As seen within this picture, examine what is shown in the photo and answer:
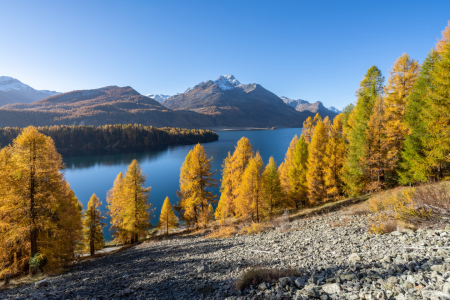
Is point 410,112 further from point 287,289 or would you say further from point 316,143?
point 287,289

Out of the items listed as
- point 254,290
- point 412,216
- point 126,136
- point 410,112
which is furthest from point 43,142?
point 126,136

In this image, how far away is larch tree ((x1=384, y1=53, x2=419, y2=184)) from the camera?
62.8 ft

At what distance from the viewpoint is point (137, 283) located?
352 inches

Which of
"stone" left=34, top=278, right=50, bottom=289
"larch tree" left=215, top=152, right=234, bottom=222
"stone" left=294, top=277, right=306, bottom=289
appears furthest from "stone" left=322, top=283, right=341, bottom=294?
"larch tree" left=215, top=152, right=234, bottom=222

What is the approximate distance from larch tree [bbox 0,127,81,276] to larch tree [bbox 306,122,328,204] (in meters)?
26.1

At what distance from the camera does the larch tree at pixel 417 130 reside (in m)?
16.7

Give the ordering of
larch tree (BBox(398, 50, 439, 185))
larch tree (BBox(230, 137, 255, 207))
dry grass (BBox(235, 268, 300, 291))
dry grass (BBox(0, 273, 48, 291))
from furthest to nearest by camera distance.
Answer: larch tree (BBox(230, 137, 255, 207)) < larch tree (BBox(398, 50, 439, 185)) < dry grass (BBox(0, 273, 48, 291)) < dry grass (BBox(235, 268, 300, 291))

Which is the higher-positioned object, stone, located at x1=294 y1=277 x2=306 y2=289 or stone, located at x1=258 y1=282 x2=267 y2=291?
stone, located at x1=294 y1=277 x2=306 y2=289

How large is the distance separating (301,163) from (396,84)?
13.9 m

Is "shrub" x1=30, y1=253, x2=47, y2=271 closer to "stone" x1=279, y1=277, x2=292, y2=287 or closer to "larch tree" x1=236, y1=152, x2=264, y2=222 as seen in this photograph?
"stone" x1=279, y1=277, x2=292, y2=287

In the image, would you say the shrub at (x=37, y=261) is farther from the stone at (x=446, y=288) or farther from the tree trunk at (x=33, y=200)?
the stone at (x=446, y=288)

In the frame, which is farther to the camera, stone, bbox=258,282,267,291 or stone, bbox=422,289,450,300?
stone, bbox=258,282,267,291

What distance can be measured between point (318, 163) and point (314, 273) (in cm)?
2131

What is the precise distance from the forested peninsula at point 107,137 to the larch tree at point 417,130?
150665mm
